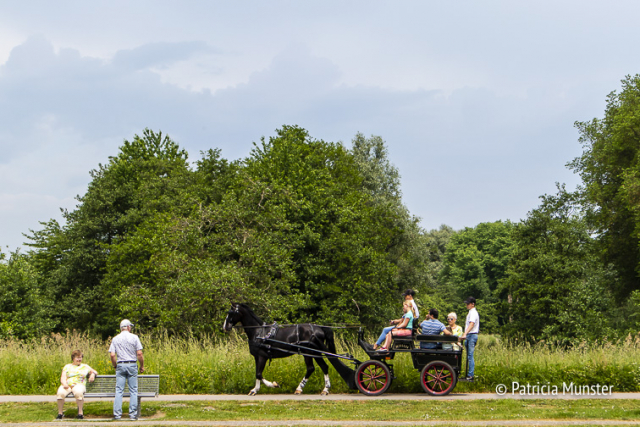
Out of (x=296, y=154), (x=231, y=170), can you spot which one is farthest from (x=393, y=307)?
(x=231, y=170)

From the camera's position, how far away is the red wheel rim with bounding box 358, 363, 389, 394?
42.7 ft

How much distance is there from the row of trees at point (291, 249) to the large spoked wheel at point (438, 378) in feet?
43.8

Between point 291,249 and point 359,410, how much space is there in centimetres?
1971

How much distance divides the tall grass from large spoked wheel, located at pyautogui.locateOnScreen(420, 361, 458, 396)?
2.05 ft

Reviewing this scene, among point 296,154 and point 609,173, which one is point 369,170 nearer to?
point 296,154

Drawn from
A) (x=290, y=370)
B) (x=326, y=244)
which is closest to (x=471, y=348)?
(x=290, y=370)

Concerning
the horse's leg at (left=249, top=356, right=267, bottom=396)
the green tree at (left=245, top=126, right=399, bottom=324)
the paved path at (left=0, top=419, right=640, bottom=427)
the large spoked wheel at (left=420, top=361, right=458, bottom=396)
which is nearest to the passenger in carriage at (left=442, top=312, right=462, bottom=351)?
the large spoked wheel at (left=420, top=361, right=458, bottom=396)

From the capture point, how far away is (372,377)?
13.0 meters

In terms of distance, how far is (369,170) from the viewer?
169 ft

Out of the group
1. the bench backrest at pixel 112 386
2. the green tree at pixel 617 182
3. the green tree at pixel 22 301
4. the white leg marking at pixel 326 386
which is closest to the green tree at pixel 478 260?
the green tree at pixel 617 182

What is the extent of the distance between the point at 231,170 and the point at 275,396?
3168cm

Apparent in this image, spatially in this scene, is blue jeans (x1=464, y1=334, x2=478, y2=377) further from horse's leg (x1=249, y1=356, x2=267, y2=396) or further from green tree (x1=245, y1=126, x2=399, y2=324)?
green tree (x1=245, y1=126, x2=399, y2=324)

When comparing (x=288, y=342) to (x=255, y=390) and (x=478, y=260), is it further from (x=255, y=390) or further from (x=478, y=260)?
(x=478, y=260)

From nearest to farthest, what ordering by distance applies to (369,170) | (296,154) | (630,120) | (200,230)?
(200,230) → (630,120) → (296,154) → (369,170)
